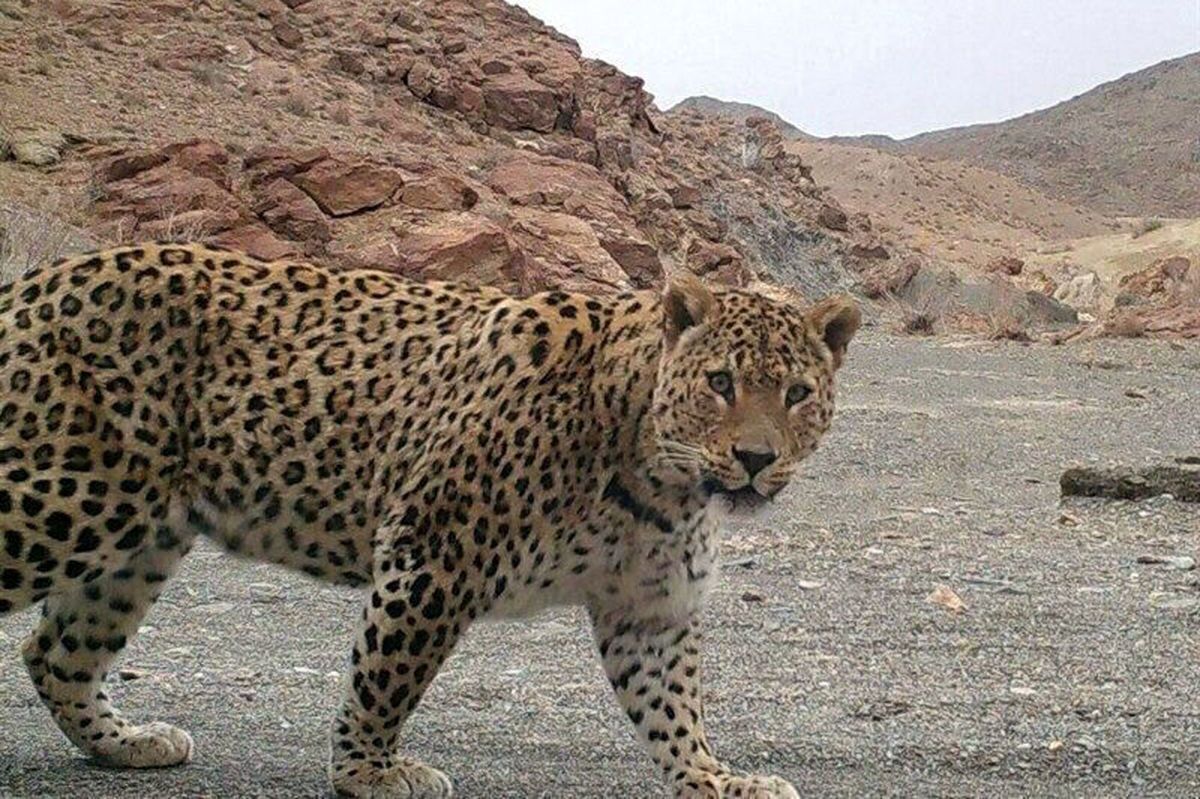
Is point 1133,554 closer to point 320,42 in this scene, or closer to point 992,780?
point 992,780

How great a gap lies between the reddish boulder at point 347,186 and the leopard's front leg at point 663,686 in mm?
24324

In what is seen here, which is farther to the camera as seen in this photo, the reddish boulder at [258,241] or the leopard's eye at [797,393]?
the reddish boulder at [258,241]

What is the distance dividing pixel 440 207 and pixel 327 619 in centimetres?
2185

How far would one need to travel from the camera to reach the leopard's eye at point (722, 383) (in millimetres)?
5438

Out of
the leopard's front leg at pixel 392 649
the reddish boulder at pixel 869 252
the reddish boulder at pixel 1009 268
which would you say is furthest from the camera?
the reddish boulder at pixel 1009 268

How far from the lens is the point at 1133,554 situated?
10828mm

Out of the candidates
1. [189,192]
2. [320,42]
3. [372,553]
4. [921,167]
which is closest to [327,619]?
[372,553]

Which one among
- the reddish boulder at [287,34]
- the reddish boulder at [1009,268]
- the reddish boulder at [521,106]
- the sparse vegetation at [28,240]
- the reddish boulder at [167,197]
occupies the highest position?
the reddish boulder at [287,34]

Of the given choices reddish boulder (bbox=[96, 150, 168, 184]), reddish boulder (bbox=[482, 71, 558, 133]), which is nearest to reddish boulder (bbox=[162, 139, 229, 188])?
reddish boulder (bbox=[96, 150, 168, 184])

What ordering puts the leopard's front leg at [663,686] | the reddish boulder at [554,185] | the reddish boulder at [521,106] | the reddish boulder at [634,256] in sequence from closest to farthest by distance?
the leopard's front leg at [663,686]
the reddish boulder at [634,256]
the reddish boulder at [554,185]
the reddish boulder at [521,106]

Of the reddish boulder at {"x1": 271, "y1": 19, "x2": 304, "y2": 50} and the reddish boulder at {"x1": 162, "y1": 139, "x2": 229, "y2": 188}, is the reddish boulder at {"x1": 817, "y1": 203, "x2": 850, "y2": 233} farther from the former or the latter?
the reddish boulder at {"x1": 162, "y1": 139, "x2": 229, "y2": 188}

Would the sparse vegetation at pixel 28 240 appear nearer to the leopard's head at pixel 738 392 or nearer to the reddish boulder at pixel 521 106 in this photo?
the leopard's head at pixel 738 392

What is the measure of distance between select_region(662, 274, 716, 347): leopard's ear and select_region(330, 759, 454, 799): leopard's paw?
62.7 inches

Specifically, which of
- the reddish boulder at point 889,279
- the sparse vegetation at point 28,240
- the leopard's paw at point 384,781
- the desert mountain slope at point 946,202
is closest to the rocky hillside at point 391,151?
the sparse vegetation at point 28,240
